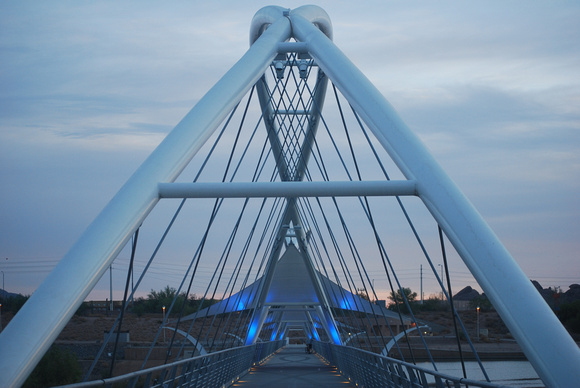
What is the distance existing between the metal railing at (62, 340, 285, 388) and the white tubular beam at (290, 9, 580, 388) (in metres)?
3.96

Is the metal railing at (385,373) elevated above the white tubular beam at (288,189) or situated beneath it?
situated beneath

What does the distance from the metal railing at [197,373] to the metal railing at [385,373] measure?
329 cm

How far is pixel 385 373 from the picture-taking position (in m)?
13.7

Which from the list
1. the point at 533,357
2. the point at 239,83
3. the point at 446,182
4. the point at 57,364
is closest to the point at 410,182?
the point at 446,182

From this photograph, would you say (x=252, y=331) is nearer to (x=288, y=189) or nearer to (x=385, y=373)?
(x=385, y=373)

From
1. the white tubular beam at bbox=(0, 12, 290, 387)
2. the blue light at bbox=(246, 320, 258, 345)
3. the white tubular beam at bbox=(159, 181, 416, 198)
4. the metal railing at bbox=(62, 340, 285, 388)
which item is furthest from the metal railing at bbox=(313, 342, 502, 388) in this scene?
the blue light at bbox=(246, 320, 258, 345)

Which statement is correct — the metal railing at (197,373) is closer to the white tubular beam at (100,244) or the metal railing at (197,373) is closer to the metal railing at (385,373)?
the white tubular beam at (100,244)

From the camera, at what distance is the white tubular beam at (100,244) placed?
7.70 meters

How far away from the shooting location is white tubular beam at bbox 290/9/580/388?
7.95 metres

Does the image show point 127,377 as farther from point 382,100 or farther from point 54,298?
point 382,100

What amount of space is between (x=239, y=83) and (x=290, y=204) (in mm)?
21915

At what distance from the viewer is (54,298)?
8.09 metres

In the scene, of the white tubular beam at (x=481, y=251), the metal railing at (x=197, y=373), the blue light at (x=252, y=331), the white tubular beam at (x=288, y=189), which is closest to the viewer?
the white tubular beam at (x=481, y=251)

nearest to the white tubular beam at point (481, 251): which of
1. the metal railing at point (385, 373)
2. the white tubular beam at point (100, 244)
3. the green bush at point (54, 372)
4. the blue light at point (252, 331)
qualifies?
the metal railing at point (385, 373)
